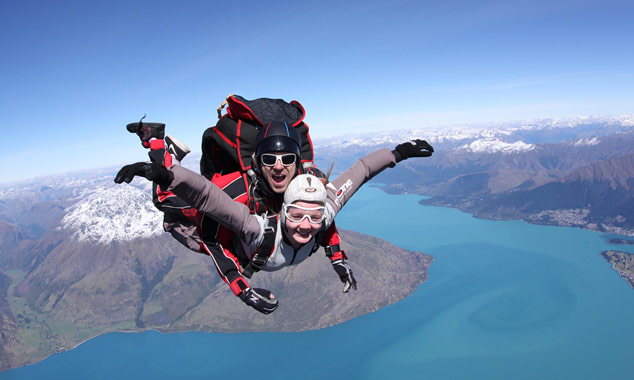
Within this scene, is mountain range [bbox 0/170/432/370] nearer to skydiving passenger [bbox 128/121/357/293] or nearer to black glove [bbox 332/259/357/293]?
black glove [bbox 332/259/357/293]

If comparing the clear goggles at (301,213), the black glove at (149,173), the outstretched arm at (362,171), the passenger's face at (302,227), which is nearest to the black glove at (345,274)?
the outstretched arm at (362,171)

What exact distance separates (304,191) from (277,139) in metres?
0.61

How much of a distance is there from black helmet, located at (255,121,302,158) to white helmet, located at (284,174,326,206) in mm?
331

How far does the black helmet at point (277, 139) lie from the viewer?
315 cm

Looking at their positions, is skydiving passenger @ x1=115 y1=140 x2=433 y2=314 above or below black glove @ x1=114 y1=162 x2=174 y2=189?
below

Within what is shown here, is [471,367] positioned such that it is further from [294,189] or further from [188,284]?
[188,284]

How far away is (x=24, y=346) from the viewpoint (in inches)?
4476

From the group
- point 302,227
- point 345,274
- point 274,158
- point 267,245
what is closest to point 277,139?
point 274,158

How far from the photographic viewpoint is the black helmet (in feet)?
10.3

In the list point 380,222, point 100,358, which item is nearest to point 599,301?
point 380,222

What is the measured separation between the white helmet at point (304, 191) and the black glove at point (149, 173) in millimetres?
1093

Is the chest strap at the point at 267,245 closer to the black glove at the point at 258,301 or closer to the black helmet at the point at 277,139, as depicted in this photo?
the black glove at the point at 258,301

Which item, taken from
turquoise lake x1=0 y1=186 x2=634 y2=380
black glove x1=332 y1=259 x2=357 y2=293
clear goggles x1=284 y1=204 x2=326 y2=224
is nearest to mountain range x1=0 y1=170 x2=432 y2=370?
turquoise lake x1=0 y1=186 x2=634 y2=380

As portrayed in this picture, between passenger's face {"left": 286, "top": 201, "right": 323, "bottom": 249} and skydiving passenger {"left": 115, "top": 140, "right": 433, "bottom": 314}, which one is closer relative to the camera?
skydiving passenger {"left": 115, "top": 140, "right": 433, "bottom": 314}
